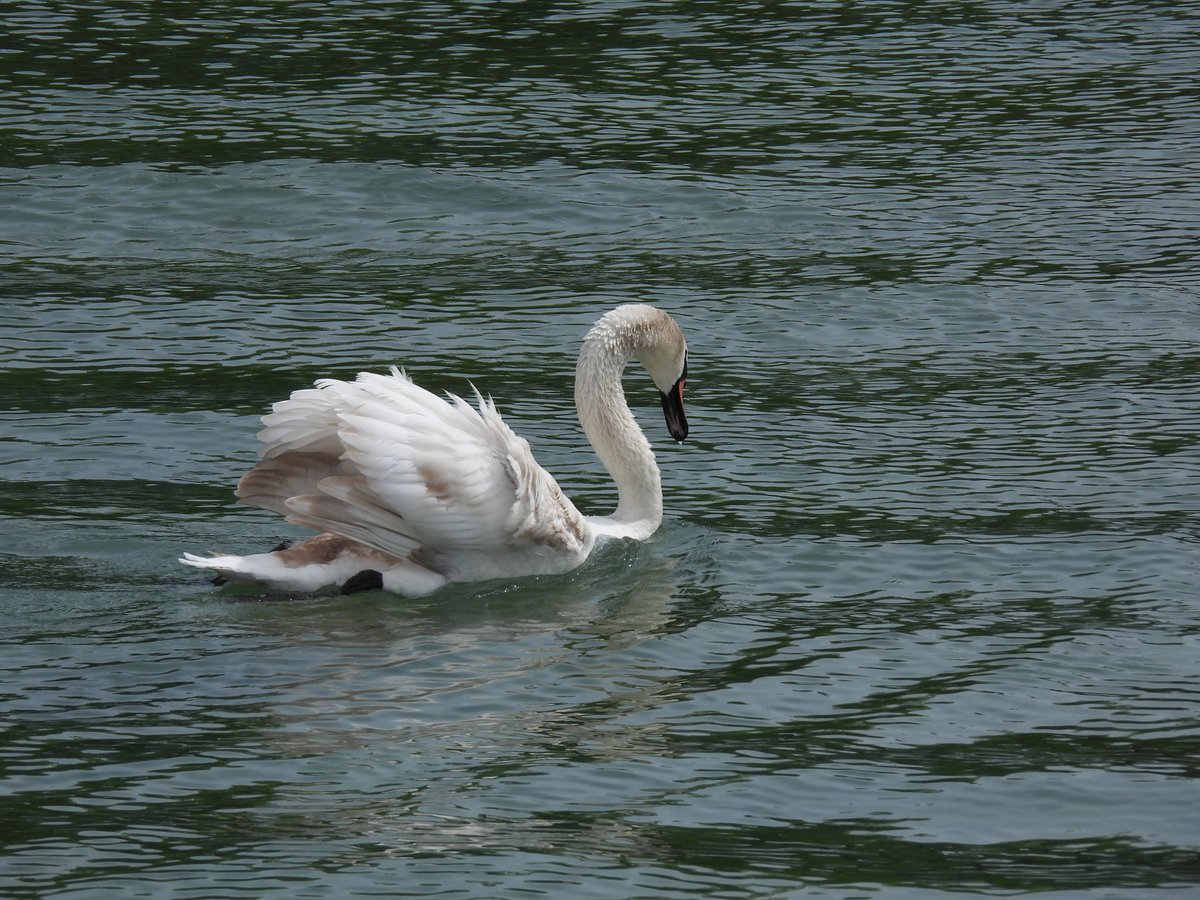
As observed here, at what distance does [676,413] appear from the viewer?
34.6ft

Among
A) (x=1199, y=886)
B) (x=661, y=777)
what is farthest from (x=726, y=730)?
(x=1199, y=886)

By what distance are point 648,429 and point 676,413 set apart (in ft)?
3.49

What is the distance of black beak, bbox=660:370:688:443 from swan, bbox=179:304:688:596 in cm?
120

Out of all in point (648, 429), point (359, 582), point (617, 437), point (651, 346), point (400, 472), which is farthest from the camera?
point (648, 429)

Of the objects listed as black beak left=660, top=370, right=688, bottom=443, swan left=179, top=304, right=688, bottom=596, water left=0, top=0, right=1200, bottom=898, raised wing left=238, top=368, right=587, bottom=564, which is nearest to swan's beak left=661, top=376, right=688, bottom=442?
black beak left=660, top=370, right=688, bottom=443

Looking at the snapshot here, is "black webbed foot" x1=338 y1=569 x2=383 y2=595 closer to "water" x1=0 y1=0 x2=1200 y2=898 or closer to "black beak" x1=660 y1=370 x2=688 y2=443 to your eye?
"water" x1=0 y1=0 x2=1200 y2=898

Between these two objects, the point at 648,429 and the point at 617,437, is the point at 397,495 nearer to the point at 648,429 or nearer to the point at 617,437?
the point at 617,437

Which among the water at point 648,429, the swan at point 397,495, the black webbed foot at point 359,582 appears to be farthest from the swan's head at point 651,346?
the black webbed foot at point 359,582

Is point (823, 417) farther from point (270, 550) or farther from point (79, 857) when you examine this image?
point (79, 857)

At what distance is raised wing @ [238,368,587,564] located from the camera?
8.83 m

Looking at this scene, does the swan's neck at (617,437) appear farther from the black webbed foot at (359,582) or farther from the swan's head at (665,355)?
the black webbed foot at (359,582)

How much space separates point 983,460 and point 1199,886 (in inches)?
174

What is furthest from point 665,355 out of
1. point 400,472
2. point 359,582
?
point 359,582

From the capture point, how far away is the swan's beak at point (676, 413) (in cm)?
1050
